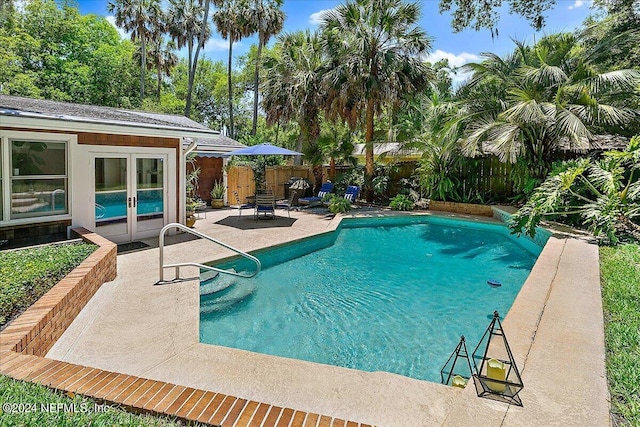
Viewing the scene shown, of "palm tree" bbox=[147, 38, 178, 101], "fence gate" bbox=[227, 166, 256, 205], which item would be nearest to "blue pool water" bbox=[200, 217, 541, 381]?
"fence gate" bbox=[227, 166, 256, 205]

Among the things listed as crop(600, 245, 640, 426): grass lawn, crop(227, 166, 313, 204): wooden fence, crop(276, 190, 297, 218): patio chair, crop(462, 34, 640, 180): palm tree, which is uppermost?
crop(462, 34, 640, 180): palm tree

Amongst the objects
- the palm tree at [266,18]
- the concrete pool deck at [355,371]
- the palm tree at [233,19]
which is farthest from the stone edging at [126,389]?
the palm tree at [233,19]

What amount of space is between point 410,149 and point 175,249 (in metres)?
11.3

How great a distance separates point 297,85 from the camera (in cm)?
1659

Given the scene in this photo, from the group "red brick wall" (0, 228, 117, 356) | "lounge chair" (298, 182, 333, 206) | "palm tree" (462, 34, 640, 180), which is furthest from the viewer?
"lounge chair" (298, 182, 333, 206)

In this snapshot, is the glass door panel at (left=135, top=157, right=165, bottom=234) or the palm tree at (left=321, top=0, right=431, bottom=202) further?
the palm tree at (left=321, top=0, right=431, bottom=202)

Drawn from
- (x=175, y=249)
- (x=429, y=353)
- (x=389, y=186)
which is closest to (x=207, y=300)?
(x=175, y=249)

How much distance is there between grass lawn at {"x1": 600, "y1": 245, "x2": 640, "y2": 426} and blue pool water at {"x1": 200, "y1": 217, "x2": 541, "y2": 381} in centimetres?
150

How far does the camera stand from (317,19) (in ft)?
53.0

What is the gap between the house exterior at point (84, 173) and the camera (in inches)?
277

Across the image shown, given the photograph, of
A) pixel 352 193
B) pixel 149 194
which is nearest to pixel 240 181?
pixel 352 193

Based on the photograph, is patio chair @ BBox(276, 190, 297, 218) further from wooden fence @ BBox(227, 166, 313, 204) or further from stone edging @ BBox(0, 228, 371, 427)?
stone edging @ BBox(0, 228, 371, 427)

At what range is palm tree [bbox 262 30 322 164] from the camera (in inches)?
655

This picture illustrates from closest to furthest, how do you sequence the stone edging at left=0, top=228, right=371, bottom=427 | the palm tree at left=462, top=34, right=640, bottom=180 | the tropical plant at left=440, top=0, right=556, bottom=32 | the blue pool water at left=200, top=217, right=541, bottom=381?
the stone edging at left=0, top=228, right=371, bottom=427
the blue pool water at left=200, top=217, right=541, bottom=381
the palm tree at left=462, top=34, right=640, bottom=180
the tropical plant at left=440, top=0, right=556, bottom=32
